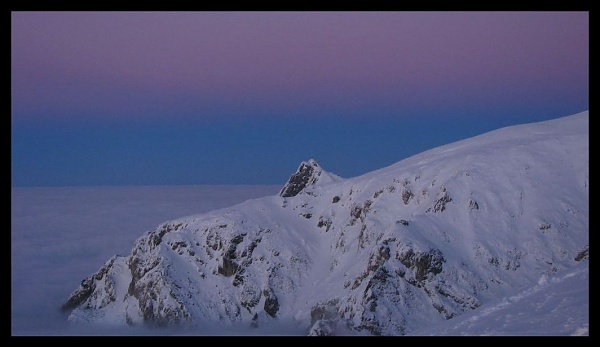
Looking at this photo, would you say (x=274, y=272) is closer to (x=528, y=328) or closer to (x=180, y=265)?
(x=180, y=265)

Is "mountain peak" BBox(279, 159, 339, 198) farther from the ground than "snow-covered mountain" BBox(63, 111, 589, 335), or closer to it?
farther from the ground

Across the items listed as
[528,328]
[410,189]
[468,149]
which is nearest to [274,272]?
[410,189]

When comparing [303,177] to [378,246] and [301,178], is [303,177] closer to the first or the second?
[301,178]

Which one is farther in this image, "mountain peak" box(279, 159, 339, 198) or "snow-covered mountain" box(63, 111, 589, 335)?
"mountain peak" box(279, 159, 339, 198)

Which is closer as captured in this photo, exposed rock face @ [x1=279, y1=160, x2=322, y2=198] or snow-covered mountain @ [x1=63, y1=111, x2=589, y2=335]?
snow-covered mountain @ [x1=63, y1=111, x2=589, y2=335]

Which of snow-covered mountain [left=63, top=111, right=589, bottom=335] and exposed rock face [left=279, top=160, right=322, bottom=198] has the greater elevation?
exposed rock face [left=279, top=160, right=322, bottom=198]
